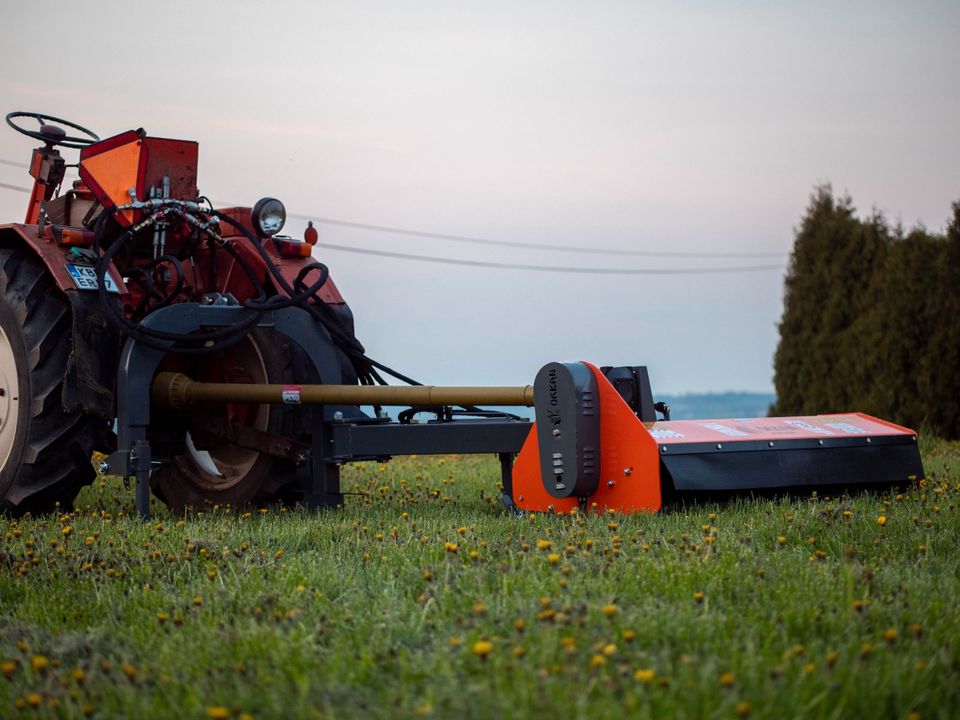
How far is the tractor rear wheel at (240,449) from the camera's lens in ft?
20.8

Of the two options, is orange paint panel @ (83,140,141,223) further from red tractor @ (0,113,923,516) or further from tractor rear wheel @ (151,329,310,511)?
tractor rear wheel @ (151,329,310,511)

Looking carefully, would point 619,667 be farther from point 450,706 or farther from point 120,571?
point 120,571

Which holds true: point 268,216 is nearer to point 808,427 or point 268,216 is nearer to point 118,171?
point 118,171

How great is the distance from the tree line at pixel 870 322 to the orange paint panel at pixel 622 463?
8606mm

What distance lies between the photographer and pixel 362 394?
5711 mm

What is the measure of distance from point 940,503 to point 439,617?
3.15 metres

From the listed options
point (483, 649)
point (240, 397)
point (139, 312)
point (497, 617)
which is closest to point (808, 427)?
point (240, 397)

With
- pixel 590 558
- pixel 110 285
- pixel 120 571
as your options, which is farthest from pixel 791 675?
pixel 110 285

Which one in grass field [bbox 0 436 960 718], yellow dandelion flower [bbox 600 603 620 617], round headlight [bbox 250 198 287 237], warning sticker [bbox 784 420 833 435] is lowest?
grass field [bbox 0 436 960 718]

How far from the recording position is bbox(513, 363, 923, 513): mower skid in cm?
522

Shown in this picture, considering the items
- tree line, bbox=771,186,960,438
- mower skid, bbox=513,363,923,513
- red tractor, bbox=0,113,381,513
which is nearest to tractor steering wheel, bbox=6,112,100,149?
red tractor, bbox=0,113,381,513

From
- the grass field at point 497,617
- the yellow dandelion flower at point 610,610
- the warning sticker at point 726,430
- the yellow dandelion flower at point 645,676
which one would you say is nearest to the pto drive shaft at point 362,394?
the grass field at point 497,617

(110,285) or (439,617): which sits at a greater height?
(110,285)

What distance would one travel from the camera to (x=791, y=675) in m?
2.63
